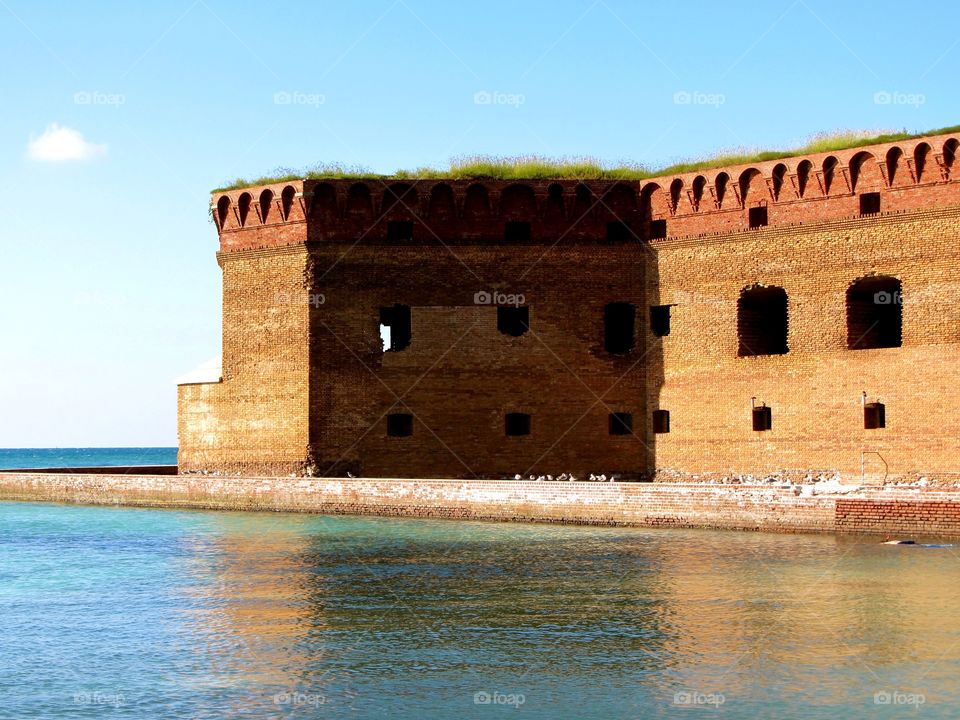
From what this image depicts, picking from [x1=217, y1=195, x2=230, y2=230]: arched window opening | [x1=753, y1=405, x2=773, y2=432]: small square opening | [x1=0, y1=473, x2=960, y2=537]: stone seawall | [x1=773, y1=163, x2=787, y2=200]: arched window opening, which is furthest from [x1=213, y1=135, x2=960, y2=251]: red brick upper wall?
[x1=0, y1=473, x2=960, y2=537]: stone seawall

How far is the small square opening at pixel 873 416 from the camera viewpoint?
20688mm

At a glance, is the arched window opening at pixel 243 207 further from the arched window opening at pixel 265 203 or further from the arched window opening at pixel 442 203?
the arched window opening at pixel 442 203

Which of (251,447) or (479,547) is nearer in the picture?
(479,547)

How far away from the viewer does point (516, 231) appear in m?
24.0

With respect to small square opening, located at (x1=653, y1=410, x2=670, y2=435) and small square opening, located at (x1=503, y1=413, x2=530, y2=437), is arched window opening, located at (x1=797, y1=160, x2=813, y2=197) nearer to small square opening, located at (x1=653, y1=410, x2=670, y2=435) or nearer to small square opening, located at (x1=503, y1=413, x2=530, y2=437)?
small square opening, located at (x1=653, y1=410, x2=670, y2=435)

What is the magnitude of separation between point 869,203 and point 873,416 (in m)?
3.48

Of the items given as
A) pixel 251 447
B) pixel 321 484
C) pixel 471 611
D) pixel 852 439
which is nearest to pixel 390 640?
pixel 471 611

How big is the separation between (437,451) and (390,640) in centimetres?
1283

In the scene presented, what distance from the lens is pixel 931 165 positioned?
65.8 feet

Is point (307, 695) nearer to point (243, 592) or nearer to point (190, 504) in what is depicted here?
point (243, 592)

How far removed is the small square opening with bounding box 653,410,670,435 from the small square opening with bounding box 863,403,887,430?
3.86 m

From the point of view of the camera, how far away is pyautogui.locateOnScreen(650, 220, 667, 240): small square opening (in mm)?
23578

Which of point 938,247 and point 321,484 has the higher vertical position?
point 938,247

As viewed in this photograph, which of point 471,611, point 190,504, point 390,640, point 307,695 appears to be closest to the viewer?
point 307,695
